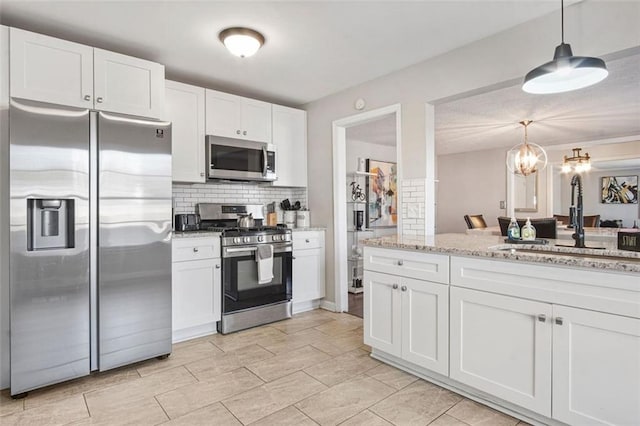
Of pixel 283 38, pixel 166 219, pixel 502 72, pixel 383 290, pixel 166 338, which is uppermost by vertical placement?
pixel 283 38

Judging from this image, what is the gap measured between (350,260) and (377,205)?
46.2 inches

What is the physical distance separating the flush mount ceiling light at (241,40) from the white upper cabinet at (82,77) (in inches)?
25.4

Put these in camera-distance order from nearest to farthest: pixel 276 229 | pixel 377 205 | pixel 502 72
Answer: pixel 502 72 → pixel 276 229 → pixel 377 205

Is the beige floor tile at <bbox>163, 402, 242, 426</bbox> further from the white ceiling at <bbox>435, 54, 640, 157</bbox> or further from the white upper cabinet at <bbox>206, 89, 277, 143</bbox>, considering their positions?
the white ceiling at <bbox>435, 54, 640, 157</bbox>

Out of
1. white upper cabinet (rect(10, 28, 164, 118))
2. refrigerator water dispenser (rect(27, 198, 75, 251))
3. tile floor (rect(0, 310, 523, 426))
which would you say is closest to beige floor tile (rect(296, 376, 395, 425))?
tile floor (rect(0, 310, 523, 426))

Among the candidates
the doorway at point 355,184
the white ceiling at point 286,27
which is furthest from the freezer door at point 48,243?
the doorway at point 355,184

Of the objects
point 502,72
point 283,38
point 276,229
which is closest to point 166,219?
point 276,229

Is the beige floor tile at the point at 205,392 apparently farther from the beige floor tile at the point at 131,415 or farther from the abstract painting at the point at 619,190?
the abstract painting at the point at 619,190

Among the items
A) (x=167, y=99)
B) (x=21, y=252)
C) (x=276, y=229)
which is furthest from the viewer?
(x=276, y=229)

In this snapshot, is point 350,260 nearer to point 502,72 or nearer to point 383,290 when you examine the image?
point 383,290

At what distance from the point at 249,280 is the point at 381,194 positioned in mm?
3128

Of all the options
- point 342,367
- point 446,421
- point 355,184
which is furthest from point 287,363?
point 355,184

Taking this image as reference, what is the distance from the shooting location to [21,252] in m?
2.11

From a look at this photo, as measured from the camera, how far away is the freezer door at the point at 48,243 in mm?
2103
